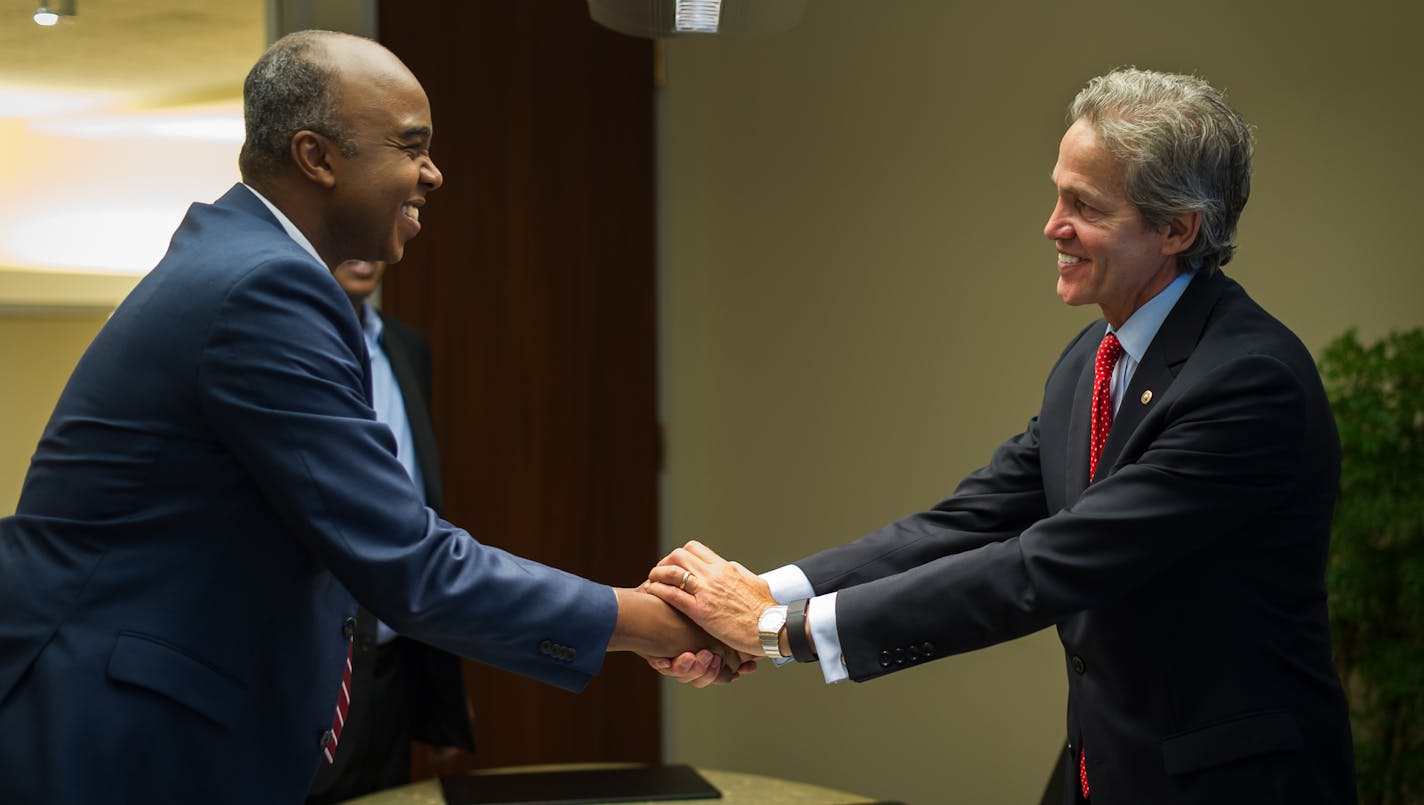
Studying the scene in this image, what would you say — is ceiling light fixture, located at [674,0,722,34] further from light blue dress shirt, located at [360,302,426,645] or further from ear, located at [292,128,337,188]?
light blue dress shirt, located at [360,302,426,645]

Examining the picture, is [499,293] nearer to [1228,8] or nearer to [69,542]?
[1228,8]

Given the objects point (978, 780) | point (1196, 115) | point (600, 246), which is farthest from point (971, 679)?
point (1196, 115)

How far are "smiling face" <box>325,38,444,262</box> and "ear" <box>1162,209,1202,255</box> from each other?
3.57 feet

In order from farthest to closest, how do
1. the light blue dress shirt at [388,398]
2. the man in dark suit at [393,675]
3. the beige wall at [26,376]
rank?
1. the light blue dress shirt at [388,398]
2. the man in dark suit at [393,675]
3. the beige wall at [26,376]

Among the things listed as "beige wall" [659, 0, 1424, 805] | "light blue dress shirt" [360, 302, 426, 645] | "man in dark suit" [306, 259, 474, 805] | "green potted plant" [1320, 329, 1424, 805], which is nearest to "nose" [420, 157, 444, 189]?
"man in dark suit" [306, 259, 474, 805]

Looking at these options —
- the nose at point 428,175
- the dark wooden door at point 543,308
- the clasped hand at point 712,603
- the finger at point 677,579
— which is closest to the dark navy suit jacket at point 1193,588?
the clasped hand at point 712,603

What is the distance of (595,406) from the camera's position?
493 centimetres

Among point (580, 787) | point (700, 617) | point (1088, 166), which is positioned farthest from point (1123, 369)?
point (580, 787)

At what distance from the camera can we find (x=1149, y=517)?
1979 mm

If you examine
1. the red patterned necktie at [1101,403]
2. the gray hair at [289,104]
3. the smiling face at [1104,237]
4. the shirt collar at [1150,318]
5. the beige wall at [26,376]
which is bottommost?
the beige wall at [26,376]

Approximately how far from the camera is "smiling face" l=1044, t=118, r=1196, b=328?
2.15 metres

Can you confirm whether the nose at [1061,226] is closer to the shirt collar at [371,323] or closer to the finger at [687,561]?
the finger at [687,561]

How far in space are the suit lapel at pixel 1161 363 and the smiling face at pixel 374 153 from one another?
3.52 feet

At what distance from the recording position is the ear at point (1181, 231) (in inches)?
83.6
